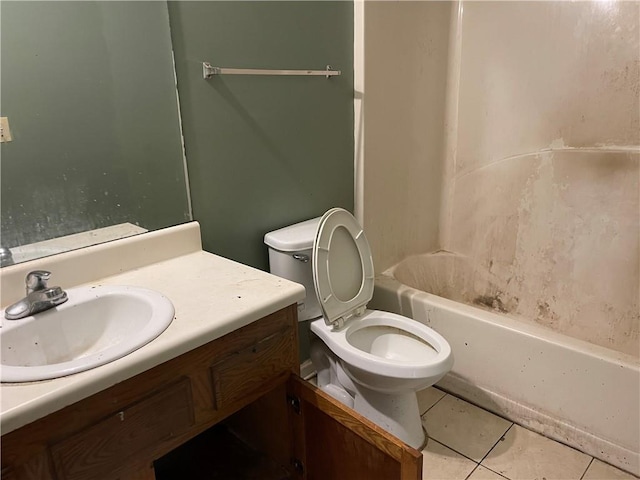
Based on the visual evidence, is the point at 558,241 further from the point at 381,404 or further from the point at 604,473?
the point at 381,404

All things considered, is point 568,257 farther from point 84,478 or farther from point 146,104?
point 84,478

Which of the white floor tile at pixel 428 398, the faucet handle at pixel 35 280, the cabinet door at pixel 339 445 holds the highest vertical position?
the faucet handle at pixel 35 280

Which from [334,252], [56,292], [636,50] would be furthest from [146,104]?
[636,50]

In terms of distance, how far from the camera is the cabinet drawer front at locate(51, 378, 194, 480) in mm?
869

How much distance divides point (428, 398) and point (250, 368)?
116 centimetres

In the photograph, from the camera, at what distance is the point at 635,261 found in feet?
6.59

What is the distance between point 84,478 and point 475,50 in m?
2.37

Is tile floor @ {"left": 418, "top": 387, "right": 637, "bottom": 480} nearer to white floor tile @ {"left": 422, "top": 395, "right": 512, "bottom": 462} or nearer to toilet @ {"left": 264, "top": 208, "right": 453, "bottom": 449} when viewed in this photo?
white floor tile @ {"left": 422, "top": 395, "right": 512, "bottom": 462}

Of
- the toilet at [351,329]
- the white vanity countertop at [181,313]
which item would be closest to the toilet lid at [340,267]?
the toilet at [351,329]

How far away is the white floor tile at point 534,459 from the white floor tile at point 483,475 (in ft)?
0.07

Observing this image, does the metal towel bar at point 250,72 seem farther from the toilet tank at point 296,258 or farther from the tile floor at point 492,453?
the tile floor at point 492,453

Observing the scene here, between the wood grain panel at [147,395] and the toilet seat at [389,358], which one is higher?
the wood grain panel at [147,395]

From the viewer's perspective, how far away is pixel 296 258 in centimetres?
174

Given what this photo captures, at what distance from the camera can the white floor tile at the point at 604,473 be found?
159 cm
